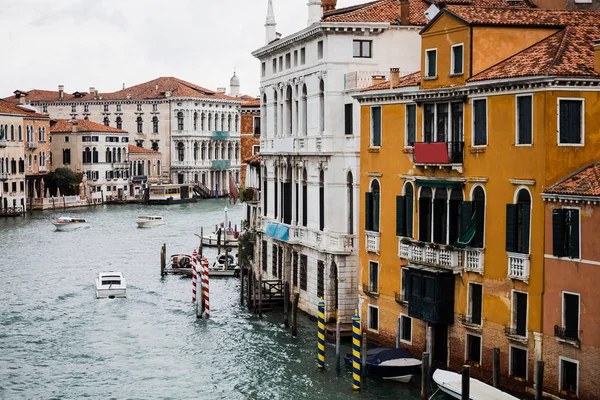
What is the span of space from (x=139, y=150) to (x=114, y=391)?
58557 millimetres

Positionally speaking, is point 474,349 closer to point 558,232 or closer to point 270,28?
point 558,232

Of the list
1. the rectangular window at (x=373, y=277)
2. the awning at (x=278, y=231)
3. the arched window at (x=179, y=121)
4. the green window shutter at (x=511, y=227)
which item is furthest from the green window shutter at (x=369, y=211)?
the arched window at (x=179, y=121)

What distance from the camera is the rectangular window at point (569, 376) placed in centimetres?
1518

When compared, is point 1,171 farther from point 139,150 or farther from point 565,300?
point 565,300

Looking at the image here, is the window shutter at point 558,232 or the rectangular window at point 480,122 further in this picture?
the rectangular window at point 480,122

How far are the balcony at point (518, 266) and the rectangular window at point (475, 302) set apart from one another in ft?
3.30

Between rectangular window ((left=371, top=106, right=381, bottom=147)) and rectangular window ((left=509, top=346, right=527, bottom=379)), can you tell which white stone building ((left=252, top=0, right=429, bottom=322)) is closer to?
rectangular window ((left=371, top=106, right=381, bottom=147))

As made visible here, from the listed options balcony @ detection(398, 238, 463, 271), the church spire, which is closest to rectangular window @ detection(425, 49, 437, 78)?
balcony @ detection(398, 238, 463, 271)

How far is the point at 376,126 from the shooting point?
68.1ft

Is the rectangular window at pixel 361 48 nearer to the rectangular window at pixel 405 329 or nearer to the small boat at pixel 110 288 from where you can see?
the rectangular window at pixel 405 329

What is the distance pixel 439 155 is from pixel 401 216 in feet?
5.62

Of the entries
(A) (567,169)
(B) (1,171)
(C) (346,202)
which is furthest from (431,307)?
(B) (1,171)

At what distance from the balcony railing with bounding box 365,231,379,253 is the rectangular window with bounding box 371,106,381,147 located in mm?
1594

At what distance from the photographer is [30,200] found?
62375 millimetres
